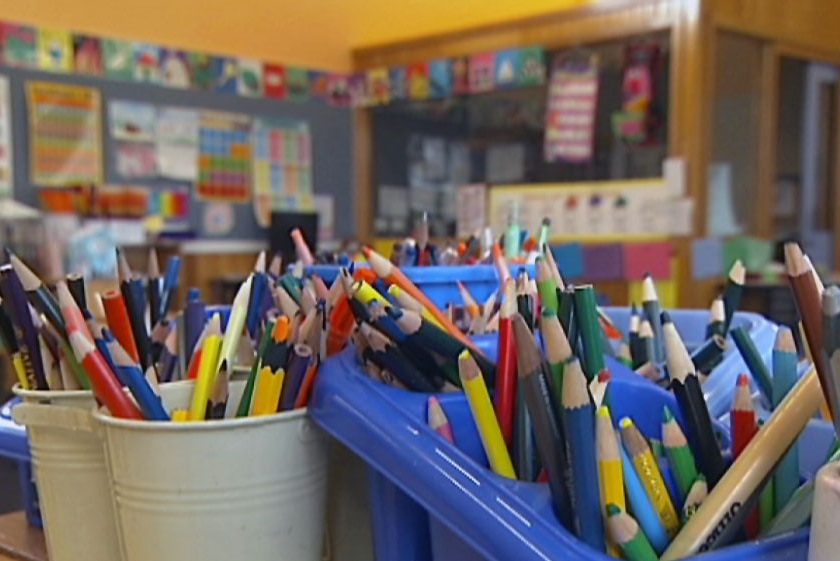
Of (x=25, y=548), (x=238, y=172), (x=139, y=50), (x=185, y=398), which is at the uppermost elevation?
(x=139, y=50)

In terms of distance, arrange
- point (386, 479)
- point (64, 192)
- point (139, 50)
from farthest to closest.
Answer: point (139, 50) < point (64, 192) < point (386, 479)

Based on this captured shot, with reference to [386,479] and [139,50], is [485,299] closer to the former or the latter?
[386,479]

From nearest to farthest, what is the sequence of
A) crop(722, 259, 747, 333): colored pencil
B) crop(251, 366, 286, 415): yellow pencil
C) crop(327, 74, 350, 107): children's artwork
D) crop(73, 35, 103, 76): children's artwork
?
crop(251, 366, 286, 415): yellow pencil, crop(722, 259, 747, 333): colored pencil, crop(73, 35, 103, 76): children's artwork, crop(327, 74, 350, 107): children's artwork

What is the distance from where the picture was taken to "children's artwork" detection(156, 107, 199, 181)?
85.0 inches

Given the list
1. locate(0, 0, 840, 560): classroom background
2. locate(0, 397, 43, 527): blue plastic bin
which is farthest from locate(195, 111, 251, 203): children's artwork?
locate(0, 397, 43, 527): blue plastic bin

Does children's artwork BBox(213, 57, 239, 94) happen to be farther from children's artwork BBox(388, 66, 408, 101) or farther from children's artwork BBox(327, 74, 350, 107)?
children's artwork BBox(388, 66, 408, 101)

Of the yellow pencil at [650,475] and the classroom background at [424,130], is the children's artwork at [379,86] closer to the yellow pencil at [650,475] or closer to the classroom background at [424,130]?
the classroom background at [424,130]

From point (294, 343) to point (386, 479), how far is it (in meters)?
0.07

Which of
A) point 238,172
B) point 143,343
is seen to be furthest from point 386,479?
point 238,172

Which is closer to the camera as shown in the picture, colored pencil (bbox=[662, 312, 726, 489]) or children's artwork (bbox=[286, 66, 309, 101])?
colored pencil (bbox=[662, 312, 726, 489])

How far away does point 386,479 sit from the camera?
1.24 ft

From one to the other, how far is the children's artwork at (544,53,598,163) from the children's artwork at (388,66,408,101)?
47 cm

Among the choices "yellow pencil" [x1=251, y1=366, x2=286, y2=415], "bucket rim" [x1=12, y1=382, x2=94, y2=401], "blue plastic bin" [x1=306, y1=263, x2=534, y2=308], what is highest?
"blue plastic bin" [x1=306, y1=263, x2=534, y2=308]

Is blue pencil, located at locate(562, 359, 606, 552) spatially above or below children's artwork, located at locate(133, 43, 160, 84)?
below
